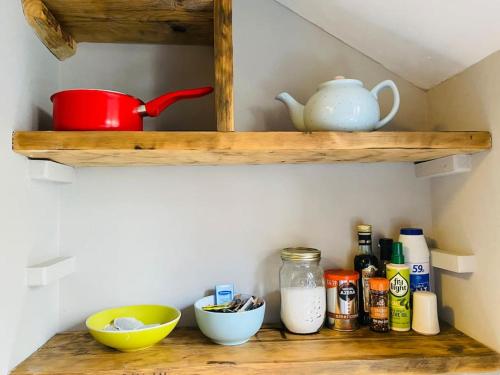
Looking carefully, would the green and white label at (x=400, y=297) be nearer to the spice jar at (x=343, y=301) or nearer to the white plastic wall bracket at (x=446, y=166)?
the spice jar at (x=343, y=301)

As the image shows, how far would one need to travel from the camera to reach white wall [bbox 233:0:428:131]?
45.6 inches

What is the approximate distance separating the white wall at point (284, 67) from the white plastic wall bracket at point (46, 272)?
595 millimetres

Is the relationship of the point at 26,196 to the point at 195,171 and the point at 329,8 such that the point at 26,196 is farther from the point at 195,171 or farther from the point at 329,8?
the point at 329,8

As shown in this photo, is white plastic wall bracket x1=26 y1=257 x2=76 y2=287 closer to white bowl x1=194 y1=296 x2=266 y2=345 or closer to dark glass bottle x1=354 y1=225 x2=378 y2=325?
white bowl x1=194 y1=296 x2=266 y2=345

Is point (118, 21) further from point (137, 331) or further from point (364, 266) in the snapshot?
point (364, 266)

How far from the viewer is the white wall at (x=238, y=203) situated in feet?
3.69

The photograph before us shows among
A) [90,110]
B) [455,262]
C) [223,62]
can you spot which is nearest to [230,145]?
[223,62]

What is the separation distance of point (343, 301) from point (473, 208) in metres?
0.40

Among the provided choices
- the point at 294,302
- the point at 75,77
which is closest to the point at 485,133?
the point at 294,302

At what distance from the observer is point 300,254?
3.48 feet

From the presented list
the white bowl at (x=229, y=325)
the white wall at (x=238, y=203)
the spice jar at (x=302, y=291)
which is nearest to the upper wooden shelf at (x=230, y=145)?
the white wall at (x=238, y=203)

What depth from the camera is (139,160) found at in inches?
39.8

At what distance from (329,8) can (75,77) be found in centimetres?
73

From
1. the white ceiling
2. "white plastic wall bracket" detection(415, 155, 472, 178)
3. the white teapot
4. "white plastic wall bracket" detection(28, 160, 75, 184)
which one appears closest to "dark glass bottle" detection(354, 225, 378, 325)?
"white plastic wall bracket" detection(415, 155, 472, 178)
